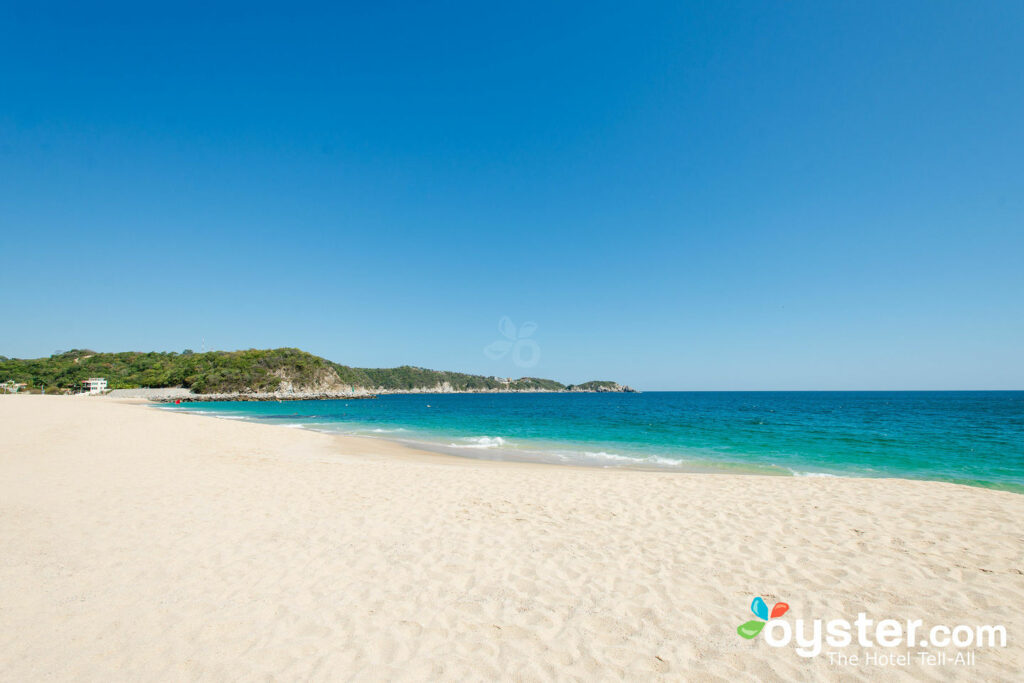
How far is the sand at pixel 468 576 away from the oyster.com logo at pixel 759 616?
0.31 ft

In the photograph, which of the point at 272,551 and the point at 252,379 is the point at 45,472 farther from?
the point at 252,379

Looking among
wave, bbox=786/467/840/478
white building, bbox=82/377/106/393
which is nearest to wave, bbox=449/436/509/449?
wave, bbox=786/467/840/478

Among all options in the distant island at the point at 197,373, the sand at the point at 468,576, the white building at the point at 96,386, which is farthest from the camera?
the distant island at the point at 197,373

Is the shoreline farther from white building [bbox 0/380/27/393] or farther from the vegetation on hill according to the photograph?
white building [bbox 0/380/27/393]

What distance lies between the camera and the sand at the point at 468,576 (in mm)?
3654

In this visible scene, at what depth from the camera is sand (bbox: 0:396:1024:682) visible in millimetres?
3654

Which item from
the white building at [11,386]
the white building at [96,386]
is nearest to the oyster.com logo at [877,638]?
the white building at [96,386]

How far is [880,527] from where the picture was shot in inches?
282

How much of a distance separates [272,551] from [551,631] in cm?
413

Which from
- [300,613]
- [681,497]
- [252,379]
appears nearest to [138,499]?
[300,613]

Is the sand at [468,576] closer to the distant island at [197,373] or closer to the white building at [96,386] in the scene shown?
the distant island at [197,373]

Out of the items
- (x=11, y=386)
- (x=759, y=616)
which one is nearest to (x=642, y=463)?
(x=759, y=616)

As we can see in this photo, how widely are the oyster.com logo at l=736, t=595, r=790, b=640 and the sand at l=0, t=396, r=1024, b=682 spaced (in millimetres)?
93

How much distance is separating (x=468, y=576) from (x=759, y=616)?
3255 mm
